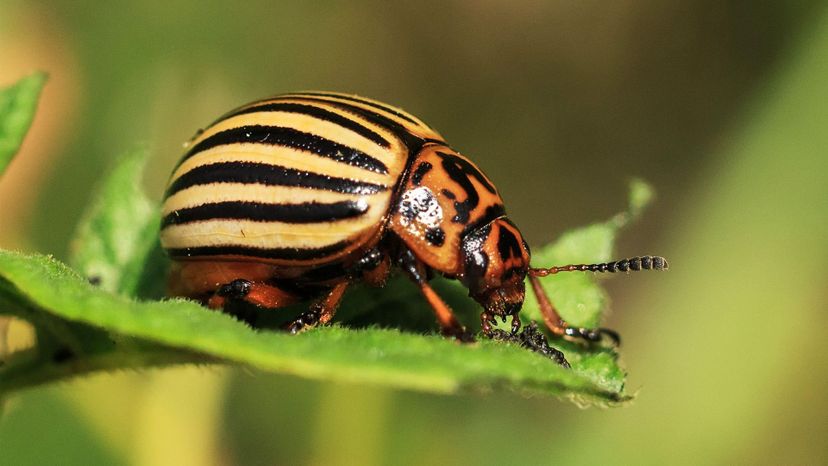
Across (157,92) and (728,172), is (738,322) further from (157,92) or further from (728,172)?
(157,92)

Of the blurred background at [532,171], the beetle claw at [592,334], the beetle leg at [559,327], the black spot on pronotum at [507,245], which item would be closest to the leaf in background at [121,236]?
the blurred background at [532,171]

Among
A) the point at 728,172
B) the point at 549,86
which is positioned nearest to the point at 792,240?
the point at 728,172

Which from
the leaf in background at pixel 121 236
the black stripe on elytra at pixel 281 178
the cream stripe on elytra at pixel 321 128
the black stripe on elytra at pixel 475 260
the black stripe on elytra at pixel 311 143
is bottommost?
the leaf in background at pixel 121 236

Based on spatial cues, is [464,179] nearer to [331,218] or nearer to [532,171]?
[331,218]

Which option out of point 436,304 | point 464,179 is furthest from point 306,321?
point 464,179

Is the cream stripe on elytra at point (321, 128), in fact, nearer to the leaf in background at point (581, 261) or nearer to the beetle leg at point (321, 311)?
the beetle leg at point (321, 311)
